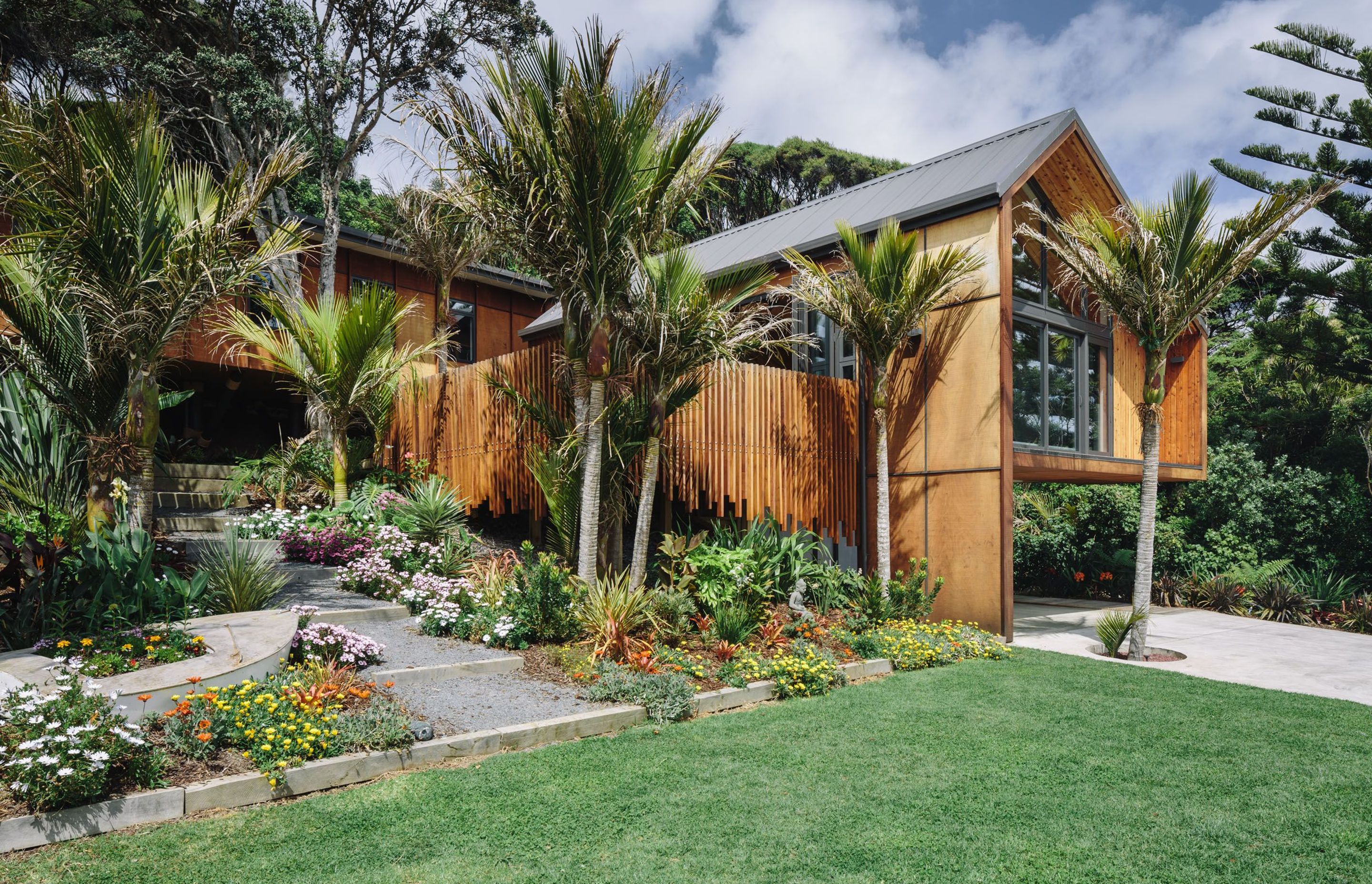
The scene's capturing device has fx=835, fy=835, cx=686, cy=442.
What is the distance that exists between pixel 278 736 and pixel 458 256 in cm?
985

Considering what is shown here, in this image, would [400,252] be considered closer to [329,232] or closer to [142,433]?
[329,232]

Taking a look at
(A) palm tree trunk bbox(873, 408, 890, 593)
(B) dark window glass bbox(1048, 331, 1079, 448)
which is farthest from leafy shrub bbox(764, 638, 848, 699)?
(B) dark window glass bbox(1048, 331, 1079, 448)

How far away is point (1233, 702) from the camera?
6352 mm

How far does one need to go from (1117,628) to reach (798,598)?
320 cm

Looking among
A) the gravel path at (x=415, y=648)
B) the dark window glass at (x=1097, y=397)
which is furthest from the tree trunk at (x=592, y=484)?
the dark window glass at (x=1097, y=397)

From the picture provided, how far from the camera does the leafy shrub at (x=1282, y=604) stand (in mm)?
11891

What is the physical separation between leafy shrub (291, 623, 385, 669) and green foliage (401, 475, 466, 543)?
11.5ft

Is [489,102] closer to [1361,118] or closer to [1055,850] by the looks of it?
[1055,850]

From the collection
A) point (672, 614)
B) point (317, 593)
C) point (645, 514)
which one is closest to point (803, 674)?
point (672, 614)

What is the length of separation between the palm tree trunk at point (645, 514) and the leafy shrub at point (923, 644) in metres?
1.98

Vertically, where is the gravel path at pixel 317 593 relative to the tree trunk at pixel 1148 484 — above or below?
below

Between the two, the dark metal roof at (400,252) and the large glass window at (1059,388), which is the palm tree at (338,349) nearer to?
the dark metal roof at (400,252)

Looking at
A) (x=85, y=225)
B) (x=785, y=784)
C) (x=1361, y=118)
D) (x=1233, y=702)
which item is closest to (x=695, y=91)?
(x=85, y=225)

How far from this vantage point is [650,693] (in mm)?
5785
